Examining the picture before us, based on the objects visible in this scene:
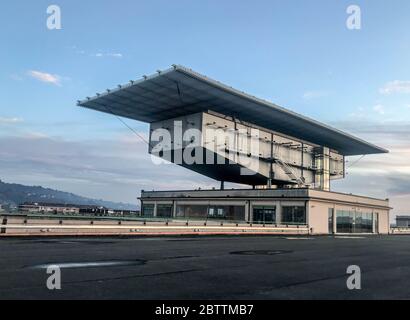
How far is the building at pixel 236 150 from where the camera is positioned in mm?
58688

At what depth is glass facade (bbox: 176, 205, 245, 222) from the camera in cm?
6850

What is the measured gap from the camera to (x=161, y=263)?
42.8ft

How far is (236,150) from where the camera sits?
218ft

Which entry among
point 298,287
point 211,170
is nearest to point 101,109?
point 211,170

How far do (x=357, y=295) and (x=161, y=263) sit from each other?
20.6 ft

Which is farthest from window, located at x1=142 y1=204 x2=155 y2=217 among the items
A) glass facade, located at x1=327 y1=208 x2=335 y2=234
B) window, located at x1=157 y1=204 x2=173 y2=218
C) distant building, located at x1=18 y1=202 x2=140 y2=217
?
glass facade, located at x1=327 y1=208 x2=335 y2=234

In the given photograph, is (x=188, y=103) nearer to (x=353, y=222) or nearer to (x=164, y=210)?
(x=164, y=210)

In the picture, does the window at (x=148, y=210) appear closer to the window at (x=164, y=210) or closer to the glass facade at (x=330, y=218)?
the window at (x=164, y=210)

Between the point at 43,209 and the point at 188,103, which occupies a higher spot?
the point at 188,103

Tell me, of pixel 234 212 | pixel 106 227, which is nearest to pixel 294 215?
pixel 234 212

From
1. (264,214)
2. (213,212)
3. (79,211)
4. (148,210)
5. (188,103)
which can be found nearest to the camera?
(188,103)

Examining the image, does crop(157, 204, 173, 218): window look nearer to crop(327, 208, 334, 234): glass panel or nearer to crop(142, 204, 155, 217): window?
crop(142, 204, 155, 217): window

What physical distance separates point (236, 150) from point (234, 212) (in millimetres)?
10153
